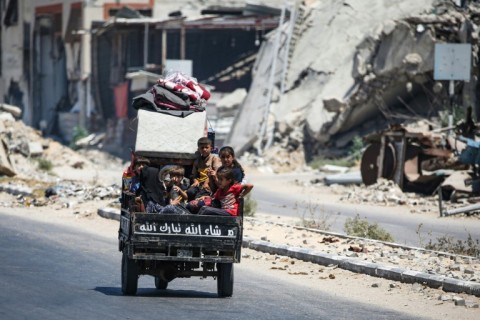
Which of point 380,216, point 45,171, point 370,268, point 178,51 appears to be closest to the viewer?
point 370,268

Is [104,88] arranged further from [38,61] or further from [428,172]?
[428,172]

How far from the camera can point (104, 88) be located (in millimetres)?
62469

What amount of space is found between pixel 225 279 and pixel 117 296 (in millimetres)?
1131

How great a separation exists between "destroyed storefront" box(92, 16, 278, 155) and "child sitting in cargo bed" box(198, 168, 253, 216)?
39301 millimetres

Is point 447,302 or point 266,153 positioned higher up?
point 447,302

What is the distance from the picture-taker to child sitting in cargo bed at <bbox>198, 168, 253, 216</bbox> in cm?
1287

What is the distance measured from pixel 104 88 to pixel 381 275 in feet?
157

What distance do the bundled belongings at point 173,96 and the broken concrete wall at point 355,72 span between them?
79.7 ft

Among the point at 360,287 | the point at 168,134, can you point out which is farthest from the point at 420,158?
the point at 168,134

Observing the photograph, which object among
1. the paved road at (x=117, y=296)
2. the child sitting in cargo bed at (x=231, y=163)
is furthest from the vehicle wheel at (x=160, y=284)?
the child sitting in cargo bed at (x=231, y=163)

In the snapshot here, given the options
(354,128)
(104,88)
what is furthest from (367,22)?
(104,88)

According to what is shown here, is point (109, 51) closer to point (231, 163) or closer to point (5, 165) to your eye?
point (5, 165)

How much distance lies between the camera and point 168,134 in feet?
45.9

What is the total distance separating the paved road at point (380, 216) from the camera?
21.8m
